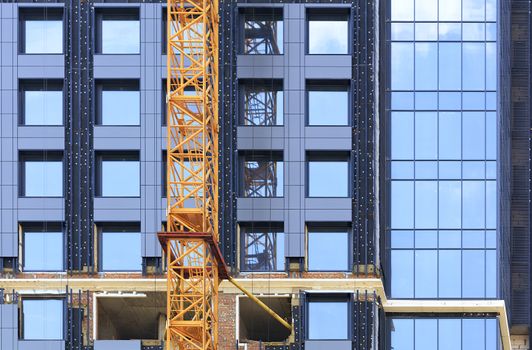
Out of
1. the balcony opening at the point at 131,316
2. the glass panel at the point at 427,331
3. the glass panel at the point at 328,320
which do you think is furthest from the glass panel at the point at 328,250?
the balcony opening at the point at 131,316

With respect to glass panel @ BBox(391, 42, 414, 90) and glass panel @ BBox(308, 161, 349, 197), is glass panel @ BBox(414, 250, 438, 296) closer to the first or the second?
glass panel @ BBox(308, 161, 349, 197)

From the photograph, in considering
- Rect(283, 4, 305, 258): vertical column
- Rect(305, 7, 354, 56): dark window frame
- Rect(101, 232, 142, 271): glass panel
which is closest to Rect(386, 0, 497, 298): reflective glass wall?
Rect(305, 7, 354, 56): dark window frame

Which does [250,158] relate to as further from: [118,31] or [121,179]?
[118,31]

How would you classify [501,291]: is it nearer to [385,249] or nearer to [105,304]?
[385,249]

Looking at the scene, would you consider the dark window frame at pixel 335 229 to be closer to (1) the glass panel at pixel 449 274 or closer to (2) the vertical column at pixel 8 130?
(1) the glass panel at pixel 449 274

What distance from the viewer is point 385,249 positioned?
88938 mm

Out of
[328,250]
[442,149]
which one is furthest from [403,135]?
[328,250]

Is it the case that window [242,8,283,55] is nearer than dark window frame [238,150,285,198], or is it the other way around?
dark window frame [238,150,285,198]

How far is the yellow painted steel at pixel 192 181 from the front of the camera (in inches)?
3073

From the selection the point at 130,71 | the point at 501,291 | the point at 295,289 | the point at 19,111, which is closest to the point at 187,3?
the point at 130,71

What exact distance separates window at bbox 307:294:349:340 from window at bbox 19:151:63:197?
16798 mm

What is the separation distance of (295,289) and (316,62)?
13789mm

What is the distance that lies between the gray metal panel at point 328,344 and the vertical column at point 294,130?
5.35 m

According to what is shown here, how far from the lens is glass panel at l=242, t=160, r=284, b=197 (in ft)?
277
